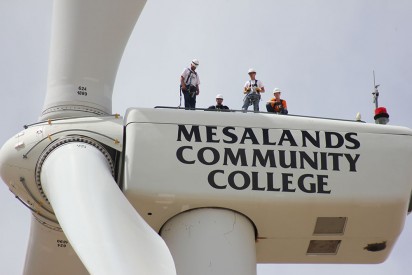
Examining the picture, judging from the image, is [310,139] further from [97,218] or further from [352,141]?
[97,218]

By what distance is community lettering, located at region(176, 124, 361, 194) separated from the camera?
44.2 ft

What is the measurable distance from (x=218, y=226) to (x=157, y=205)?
1.08 meters

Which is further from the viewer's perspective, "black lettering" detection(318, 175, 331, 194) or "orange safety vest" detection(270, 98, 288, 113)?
"orange safety vest" detection(270, 98, 288, 113)

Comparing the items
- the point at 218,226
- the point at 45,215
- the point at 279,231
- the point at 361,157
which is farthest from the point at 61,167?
the point at 361,157

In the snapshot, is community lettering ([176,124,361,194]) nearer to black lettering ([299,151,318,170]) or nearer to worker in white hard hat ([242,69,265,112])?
black lettering ([299,151,318,170])

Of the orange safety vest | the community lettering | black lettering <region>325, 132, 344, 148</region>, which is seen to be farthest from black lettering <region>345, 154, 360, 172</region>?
the orange safety vest

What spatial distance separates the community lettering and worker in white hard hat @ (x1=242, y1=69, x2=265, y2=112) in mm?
3974

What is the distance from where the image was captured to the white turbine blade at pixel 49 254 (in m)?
14.4

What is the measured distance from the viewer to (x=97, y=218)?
447 inches

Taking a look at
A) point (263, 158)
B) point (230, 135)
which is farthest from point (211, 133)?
point (263, 158)

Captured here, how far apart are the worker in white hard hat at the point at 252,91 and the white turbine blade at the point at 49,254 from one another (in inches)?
215

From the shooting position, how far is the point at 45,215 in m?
14.2

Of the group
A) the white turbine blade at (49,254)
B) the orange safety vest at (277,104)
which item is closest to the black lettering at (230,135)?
the white turbine blade at (49,254)

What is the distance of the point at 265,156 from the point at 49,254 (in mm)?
4340
